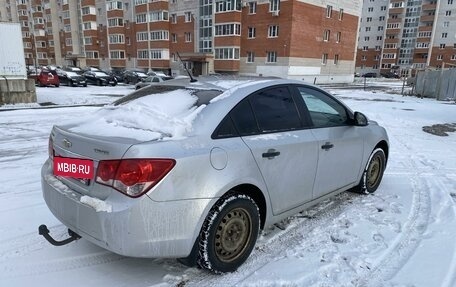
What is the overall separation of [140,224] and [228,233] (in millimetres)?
807

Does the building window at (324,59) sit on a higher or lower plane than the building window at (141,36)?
lower

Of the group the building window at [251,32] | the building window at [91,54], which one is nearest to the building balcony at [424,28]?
the building window at [251,32]

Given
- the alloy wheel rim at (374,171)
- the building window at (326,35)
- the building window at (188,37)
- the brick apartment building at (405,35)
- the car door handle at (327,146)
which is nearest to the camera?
the car door handle at (327,146)

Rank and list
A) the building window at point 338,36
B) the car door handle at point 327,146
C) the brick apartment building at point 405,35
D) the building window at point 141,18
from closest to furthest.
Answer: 1. the car door handle at point 327,146
2. the building window at point 338,36
3. the building window at point 141,18
4. the brick apartment building at point 405,35

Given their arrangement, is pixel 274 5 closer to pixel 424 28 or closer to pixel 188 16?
pixel 188 16

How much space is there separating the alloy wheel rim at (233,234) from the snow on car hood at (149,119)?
0.81 m

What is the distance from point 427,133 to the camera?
995cm

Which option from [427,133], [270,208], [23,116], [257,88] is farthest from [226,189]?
[23,116]

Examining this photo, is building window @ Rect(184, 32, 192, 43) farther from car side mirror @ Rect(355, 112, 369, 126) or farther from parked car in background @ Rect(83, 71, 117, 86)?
car side mirror @ Rect(355, 112, 369, 126)

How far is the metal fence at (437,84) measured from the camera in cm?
2060

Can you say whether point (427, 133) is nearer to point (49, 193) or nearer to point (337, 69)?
point (49, 193)

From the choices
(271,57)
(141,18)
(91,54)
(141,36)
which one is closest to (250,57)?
(271,57)

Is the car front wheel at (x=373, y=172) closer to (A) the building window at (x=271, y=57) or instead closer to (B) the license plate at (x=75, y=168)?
(B) the license plate at (x=75, y=168)

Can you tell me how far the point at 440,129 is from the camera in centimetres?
1068
